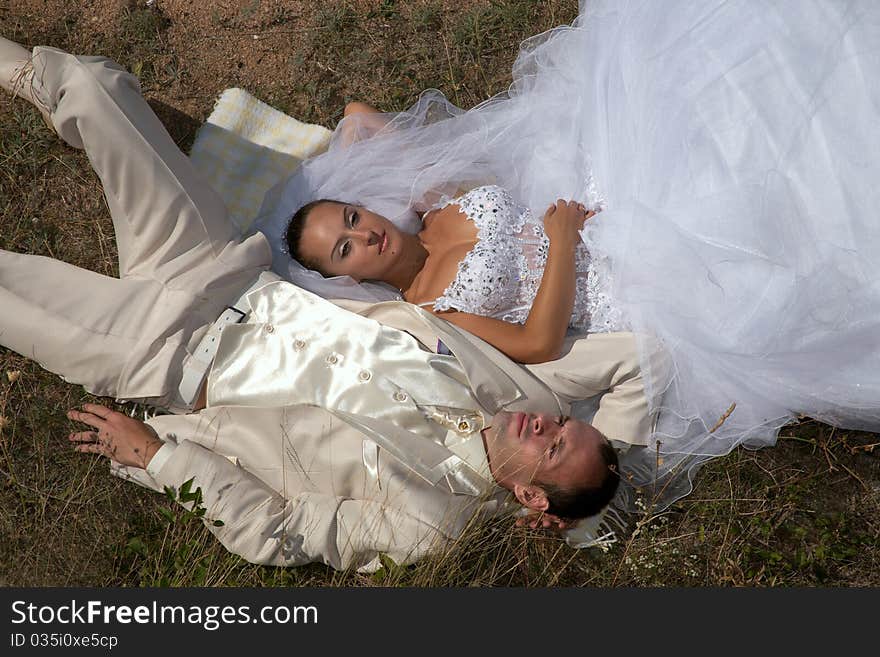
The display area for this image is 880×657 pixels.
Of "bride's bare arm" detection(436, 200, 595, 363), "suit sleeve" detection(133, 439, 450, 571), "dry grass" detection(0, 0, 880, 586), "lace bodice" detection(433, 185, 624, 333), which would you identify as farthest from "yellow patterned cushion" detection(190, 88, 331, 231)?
"suit sleeve" detection(133, 439, 450, 571)

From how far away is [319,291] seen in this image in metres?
4.66

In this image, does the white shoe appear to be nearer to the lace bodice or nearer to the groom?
the groom

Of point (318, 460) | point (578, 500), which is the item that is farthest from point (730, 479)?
point (318, 460)

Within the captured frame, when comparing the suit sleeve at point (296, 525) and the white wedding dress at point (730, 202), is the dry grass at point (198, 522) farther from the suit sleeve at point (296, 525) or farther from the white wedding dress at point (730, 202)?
the white wedding dress at point (730, 202)

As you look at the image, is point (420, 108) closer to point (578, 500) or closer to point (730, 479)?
point (578, 500)

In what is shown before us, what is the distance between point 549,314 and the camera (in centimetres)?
438

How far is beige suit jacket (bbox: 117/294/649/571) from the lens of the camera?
4145mm

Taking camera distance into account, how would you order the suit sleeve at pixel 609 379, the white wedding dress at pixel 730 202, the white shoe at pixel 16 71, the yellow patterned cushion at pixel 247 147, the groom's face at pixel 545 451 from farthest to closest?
the yellow patterned cushion at pixel 247 147
the white shoe at pixel 16 71
the suit sleeve at pixel 609 379
the groom's face at pixel 545 451
the white wedding dress at pixel 730 202

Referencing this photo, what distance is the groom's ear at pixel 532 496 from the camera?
13.4 ft

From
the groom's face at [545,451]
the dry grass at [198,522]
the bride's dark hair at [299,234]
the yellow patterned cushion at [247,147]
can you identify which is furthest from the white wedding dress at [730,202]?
the yellow patterned cushion at [247,147]

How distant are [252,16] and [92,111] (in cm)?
180

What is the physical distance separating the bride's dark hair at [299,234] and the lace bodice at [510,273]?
2.48ft

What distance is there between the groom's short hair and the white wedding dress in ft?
0.85

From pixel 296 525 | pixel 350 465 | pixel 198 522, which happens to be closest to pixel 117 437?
pixel 198 522
